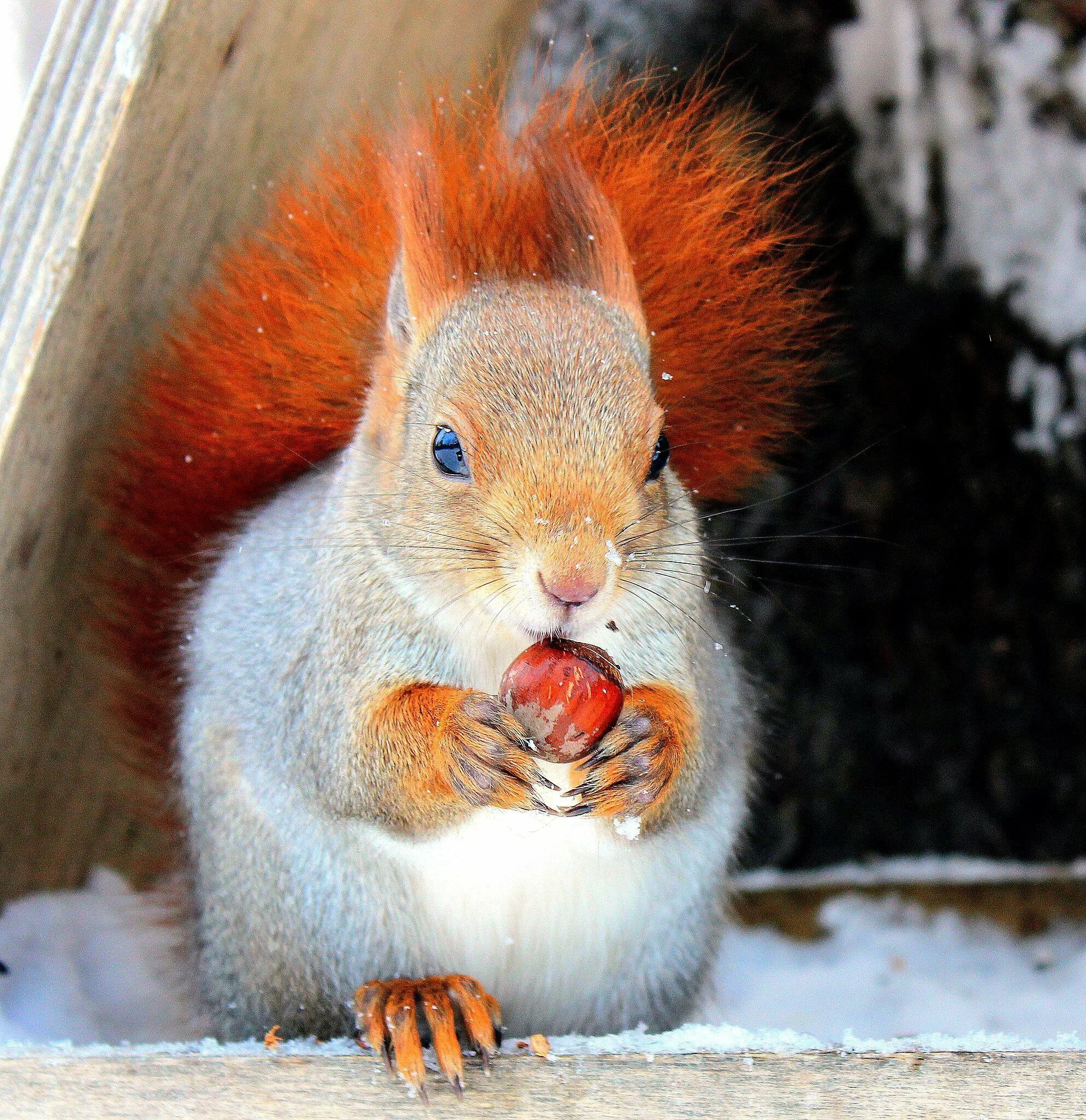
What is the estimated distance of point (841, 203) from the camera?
2129 mm

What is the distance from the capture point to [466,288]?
1.47 meters

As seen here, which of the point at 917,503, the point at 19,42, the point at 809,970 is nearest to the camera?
the point at 19,42

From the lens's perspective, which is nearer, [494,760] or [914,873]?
[494,760]

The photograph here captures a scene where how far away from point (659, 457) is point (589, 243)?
256 mm

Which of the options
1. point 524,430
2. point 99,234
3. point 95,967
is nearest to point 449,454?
point 524,430

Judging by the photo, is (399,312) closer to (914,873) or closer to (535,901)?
(535,901)

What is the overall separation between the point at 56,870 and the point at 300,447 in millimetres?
611

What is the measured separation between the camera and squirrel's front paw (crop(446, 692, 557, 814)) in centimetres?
124

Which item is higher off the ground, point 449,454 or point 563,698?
point 449,454

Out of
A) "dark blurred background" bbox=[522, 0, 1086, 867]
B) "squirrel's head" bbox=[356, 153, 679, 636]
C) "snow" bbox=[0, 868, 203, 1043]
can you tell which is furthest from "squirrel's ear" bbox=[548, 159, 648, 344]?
"snow" bbox=[0, 868, 203, 1043]

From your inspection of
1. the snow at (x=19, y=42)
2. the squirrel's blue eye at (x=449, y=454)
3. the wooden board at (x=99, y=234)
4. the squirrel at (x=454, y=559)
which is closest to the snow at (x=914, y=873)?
the squirrel at (x=454, y=559)

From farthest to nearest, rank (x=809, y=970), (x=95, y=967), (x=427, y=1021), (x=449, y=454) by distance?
1. (x=809, y=970)
2. (x=95, y=967)
3. (x=449, y=454)
4. (x=427, y=1021)

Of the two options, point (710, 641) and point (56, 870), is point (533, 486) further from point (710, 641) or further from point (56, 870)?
point (56, 870)

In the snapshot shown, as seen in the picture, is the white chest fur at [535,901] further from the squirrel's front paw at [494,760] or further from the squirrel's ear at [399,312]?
the squirrel's ear at [399,312]
